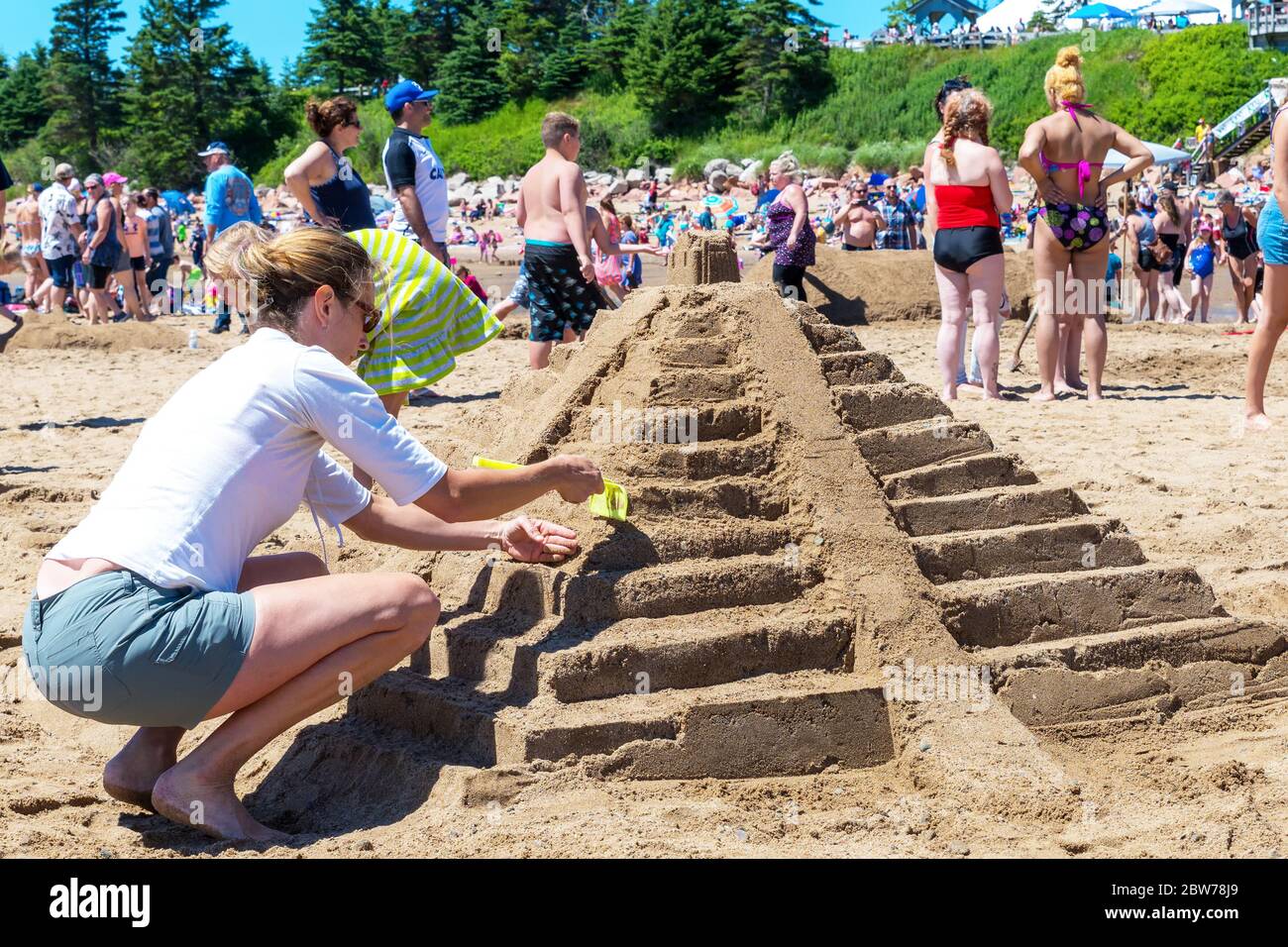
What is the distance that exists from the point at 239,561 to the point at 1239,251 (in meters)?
11.8

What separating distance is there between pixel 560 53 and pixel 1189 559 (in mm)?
49468

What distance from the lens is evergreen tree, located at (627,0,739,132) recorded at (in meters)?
46.3

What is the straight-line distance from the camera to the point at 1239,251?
41.0 feet

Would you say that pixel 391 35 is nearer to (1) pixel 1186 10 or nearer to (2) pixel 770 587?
(1) pixel 1186 10

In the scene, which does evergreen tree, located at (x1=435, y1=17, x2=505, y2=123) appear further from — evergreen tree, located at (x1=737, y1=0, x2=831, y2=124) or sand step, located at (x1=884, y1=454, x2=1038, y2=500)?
sand step, located at (x1=884, y1=454, x2=1038, y2=500)

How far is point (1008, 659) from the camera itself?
11.7 ft

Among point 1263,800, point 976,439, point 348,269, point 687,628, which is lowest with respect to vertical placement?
point 1263,800

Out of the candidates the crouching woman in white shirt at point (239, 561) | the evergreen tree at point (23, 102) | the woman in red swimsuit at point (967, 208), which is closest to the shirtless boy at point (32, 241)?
the woman in red swimsuit at point (967, 208)

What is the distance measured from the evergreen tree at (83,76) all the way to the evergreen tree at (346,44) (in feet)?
31.0

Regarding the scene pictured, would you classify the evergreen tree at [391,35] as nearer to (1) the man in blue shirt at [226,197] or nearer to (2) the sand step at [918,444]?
(1) the man in blue shirt at [226,197]

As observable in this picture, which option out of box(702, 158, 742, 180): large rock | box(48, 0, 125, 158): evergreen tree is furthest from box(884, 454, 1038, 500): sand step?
box(48, 0, 125, 158): evergreen tree

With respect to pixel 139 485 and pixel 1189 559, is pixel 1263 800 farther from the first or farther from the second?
pixel 139 485

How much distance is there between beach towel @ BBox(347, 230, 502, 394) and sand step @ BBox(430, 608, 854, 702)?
129cm

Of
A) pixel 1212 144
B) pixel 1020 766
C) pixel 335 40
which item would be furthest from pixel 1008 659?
pixel 335 40
